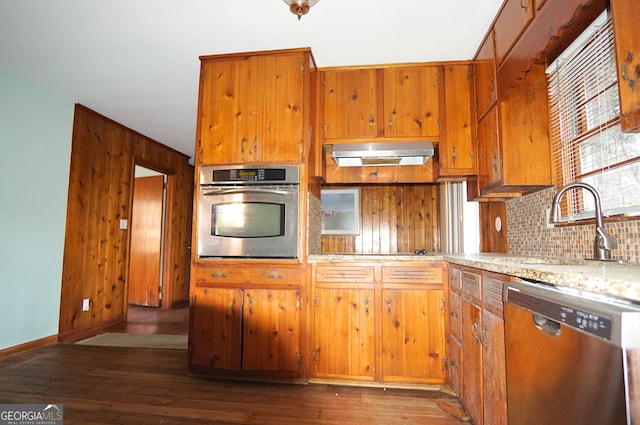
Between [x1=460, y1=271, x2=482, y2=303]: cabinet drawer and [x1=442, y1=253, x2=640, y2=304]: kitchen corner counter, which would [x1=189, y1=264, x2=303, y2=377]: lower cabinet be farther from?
[x1=442, y1=253, x2=640, y2=304]: kitchen corner counter

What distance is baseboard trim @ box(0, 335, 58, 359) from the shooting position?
2727mm

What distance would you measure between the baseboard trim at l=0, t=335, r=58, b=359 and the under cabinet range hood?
3132mm

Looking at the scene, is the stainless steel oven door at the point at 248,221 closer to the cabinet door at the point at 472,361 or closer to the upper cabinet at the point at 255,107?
the upper cabinet at the point at 255,107

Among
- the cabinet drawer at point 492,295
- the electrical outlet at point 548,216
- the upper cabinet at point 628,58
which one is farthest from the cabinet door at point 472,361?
the upper cabinet at point 628,58

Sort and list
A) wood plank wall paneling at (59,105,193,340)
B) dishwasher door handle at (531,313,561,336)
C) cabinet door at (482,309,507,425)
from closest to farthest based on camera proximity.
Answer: dishwasher door handle at (531,313,561,336), cabinet door at (482,309,507,425), wood plank wall paneling at (59,105,193,340)

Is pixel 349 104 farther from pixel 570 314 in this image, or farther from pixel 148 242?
pixel 148 242

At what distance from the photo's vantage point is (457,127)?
2547 millimetres

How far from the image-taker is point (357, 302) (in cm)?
226

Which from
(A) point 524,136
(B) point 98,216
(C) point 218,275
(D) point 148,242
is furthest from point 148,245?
(A) point 524,136

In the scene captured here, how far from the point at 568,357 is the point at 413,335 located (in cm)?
135

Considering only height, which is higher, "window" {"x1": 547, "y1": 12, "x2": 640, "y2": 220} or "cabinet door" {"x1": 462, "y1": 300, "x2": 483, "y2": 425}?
"window" {"x1": 547, "y1": 12, "x2": 640, "y2": 220}

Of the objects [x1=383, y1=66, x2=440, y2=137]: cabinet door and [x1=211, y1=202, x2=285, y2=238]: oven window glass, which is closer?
[x1=211, y1=202, x2=285, y2=238]: oven window glass

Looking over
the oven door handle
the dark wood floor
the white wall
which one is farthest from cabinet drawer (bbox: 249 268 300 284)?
the white wall

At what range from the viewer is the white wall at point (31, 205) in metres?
2.77
